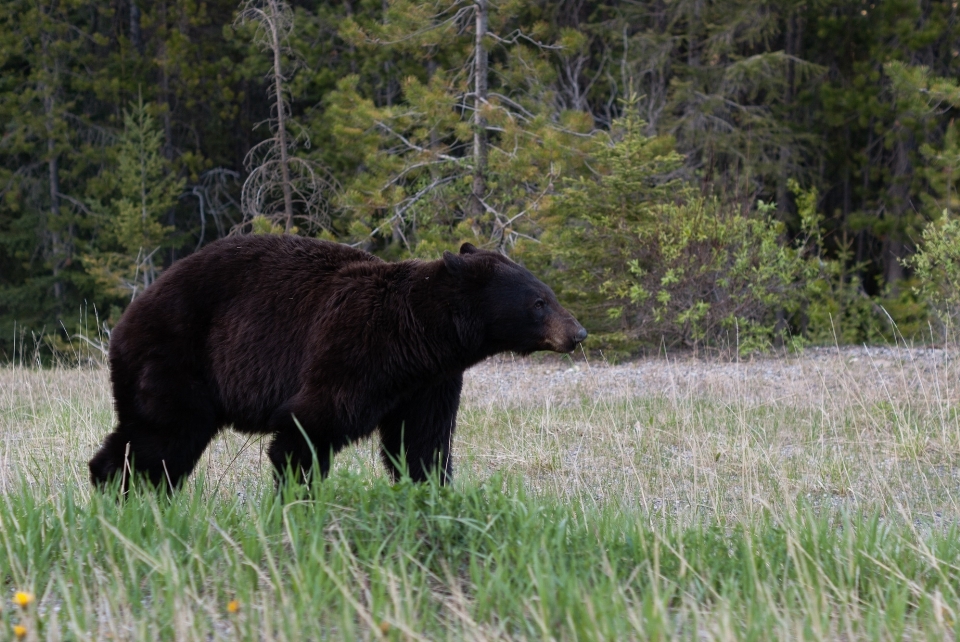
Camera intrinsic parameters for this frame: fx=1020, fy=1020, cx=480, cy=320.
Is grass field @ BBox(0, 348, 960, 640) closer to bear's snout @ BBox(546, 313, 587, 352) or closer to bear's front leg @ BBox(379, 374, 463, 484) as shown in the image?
bear's front leg @ BBox(379, 374, 463, 484)

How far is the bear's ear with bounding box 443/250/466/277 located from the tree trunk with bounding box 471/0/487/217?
10496mm

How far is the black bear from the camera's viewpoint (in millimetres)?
4961

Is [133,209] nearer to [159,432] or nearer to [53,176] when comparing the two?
[53,176]

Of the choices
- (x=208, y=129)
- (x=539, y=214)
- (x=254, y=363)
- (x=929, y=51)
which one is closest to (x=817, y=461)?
Answer: (x=254, y=363)

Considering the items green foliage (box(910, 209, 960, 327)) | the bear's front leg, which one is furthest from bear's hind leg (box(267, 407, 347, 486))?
green foliage (box(910, 209, 960, 327))

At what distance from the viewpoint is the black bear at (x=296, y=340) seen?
4.96 meters

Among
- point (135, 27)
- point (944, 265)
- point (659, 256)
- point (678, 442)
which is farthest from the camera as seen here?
point (135, 27)

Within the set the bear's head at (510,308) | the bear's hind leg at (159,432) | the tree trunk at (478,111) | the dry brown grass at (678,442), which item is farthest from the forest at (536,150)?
the bear's hind leg at (159,432)


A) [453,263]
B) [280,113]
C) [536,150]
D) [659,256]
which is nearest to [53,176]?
[280,113]

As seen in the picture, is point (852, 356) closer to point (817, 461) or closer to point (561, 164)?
point (561, 164)

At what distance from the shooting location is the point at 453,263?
514 centimetres

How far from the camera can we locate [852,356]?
12.9 meters

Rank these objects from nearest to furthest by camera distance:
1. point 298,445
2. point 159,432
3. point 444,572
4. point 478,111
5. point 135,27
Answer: point 444,572
point 298,445
point 159,432
point 478,111
point 135,27

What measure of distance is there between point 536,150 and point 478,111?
1.18 metres
